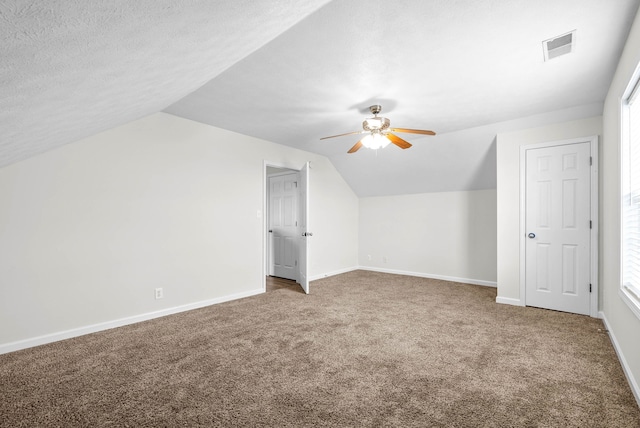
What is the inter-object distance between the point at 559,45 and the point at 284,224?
4.60 m

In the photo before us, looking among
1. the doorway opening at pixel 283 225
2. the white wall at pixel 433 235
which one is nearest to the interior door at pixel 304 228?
the doorway opening at pixel 283 225

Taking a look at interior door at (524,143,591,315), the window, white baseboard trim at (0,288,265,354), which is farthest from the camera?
interior door at (524,143,591,315)

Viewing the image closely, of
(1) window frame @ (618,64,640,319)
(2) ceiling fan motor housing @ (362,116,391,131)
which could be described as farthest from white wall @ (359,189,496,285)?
(2) ceiling fan motor housing @ (362,116,391,131)

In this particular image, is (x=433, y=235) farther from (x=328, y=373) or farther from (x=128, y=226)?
(x=128, y=226)

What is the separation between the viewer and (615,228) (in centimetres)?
253

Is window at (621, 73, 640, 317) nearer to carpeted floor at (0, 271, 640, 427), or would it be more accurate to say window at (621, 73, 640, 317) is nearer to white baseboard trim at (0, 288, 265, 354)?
carpeted floor at (0, 271, 640, 427)

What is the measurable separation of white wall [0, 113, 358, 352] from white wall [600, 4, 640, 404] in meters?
3.99

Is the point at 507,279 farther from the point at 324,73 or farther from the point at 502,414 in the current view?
the point at 324,73

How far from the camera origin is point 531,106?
3338mm

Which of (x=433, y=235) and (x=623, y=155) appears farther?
(x=433, y=235)

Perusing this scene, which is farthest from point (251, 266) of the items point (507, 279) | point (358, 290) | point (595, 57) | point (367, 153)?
point (595, 57)

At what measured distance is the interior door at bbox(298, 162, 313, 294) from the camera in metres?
4.59

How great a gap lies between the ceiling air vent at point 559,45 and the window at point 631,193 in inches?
18.9

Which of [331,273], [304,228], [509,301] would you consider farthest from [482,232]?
[304,228]
